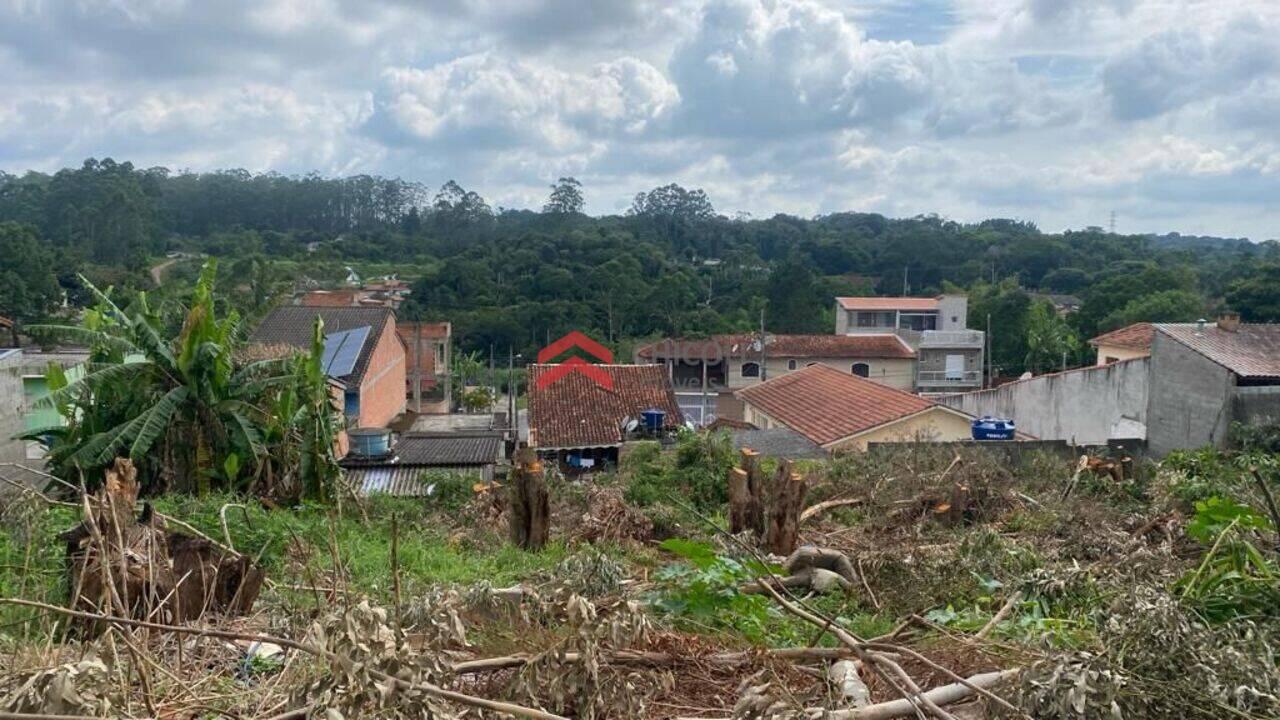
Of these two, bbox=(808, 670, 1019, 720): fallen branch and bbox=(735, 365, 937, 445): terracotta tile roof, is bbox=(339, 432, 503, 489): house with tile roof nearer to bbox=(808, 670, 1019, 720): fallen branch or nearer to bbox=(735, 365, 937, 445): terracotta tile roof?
bbox=(735, 365, 937, 445): terracotta tile roof

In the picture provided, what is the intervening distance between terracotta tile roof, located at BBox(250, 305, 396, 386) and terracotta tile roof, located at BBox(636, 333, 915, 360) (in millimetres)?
13706

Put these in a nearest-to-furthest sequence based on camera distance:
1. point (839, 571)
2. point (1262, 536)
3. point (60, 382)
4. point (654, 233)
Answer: point (1262, 536), point (839, 571), point (60, 382), point (654, 233)

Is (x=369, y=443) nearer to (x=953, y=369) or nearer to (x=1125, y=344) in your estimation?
(x=1125, y=344)

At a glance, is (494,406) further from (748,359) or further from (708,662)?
(708,662)

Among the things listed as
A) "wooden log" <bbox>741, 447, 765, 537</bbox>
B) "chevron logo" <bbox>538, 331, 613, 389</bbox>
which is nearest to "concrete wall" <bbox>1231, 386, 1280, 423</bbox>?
"wooden log" <bbox>741, 447, 765, 537</bbox>

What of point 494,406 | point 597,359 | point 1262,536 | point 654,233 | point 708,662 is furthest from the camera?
point 654,233

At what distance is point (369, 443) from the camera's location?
15039mm

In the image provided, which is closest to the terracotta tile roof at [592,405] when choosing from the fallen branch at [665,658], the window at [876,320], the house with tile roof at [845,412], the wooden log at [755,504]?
the house with tile roof at [845,412]

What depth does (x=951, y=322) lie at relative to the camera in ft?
139

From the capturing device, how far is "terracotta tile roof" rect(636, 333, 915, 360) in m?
35.1

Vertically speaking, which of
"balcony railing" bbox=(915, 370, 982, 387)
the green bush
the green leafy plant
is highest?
the green leafy plant

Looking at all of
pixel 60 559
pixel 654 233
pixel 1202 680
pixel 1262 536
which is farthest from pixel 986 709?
pixel 654 233

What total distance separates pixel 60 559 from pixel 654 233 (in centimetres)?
6800

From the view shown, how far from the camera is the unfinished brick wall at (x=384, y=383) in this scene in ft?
70.8
